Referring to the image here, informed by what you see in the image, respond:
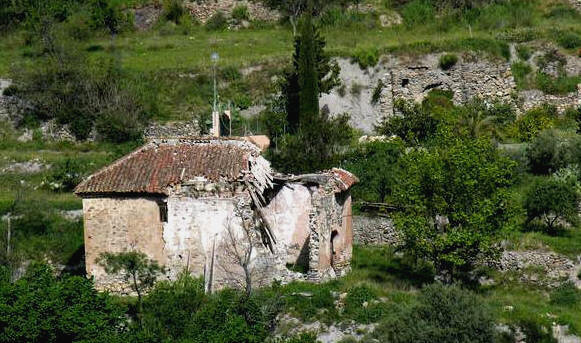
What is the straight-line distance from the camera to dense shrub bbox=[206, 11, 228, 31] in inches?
2302

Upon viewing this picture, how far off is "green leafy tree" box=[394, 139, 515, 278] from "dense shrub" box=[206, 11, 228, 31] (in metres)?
29.5

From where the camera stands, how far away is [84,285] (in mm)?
27469

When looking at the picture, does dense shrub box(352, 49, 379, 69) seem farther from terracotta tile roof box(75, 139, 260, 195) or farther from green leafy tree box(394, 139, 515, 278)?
green leafy tree box(394, 139, 515, 278)

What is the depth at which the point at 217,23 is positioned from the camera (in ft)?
192

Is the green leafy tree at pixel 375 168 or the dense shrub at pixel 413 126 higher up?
the dense shrub at pixel 413 126

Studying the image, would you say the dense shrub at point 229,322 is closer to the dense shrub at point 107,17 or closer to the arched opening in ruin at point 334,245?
the arched opening in ruin at point 334,245

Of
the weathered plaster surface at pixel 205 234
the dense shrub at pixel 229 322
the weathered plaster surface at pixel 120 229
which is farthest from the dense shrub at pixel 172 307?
the weathered plaster surface at pixel 120 229

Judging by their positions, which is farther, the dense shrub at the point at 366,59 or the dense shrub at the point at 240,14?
the dense shrub at the point at 240,14

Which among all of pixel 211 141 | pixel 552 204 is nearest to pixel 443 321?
pixel 552 204

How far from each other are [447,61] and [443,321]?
84.7ft

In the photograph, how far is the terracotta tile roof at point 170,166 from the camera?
31.4 m

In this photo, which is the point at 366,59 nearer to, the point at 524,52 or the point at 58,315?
the point at 524,52

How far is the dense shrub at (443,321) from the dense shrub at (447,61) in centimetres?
2472

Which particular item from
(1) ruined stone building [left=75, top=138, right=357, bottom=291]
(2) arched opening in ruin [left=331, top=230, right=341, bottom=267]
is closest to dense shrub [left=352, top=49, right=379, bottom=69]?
(1) ruined stone building [left=75, top=138, right=357, bottom=291]
